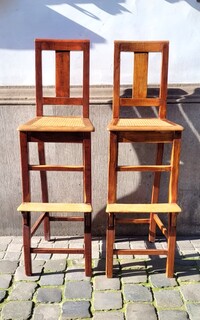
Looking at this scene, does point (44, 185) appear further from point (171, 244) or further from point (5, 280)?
point (171, 244)

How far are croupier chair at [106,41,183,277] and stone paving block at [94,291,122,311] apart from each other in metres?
0.20

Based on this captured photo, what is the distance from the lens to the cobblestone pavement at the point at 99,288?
2252mm

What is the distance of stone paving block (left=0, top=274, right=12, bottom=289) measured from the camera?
2492mm

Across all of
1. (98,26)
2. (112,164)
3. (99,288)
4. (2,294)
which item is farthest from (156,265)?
(98,26)

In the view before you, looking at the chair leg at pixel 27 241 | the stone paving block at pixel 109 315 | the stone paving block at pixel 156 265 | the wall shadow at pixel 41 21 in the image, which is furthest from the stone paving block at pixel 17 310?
the wall shadow at pixel 41 21

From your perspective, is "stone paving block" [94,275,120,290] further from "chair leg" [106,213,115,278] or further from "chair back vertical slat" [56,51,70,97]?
"chair back vertical slat" [56,51,70,97]

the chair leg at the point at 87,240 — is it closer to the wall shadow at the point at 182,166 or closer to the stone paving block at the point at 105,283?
the stone paving block at the point at 105,283

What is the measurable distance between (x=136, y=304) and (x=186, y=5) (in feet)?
7.24

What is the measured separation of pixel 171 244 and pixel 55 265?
2.86ft

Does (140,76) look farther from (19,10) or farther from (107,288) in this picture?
(107,288)

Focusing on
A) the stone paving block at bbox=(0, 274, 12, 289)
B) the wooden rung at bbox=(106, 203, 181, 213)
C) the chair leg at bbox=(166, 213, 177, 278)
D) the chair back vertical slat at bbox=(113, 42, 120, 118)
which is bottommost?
the stone paving block at bbox=(0, 274, 12, 289)

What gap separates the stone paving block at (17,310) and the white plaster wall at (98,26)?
169cm

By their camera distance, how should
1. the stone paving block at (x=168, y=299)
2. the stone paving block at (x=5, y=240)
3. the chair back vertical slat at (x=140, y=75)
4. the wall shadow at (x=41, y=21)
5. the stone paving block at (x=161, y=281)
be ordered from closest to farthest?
the stone paving block at (x=168, y=299), the stone paving block at (x=161, y=281), the chair back vertical slat at (x=140, y=75), the wall shadow at (x=41, y=21), the stone paving block at (x=5, y=240)

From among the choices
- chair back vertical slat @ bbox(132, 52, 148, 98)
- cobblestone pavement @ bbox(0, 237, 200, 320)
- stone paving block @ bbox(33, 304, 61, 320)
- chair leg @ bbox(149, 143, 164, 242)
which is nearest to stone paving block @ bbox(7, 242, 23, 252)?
cobblestone pavement @ bbox(0, 237, 200, 320)
